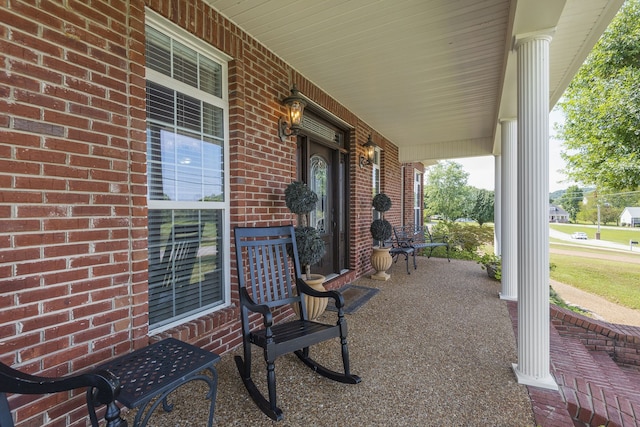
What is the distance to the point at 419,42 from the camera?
8.48 feet

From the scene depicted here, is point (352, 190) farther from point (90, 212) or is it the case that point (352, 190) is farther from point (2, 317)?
point (2, 317)

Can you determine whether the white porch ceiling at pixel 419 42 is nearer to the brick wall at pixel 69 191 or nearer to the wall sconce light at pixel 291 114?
the wall sconce light at pixel 291 114

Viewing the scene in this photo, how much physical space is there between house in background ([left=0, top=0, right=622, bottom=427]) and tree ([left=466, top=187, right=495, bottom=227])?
16.0 metres

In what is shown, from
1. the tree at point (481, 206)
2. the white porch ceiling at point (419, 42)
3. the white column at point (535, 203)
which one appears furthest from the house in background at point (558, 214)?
the white column at point (535, 203)

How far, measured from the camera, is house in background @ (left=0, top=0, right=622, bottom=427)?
1.36m

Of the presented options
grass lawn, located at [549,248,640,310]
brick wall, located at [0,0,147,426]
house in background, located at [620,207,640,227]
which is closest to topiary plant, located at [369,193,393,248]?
grass lawn, located at [549,248,640,310]

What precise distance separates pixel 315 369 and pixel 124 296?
4.33ft

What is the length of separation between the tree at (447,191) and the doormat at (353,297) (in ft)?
38.9

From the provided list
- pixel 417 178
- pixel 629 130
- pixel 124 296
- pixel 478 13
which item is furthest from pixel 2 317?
pixel 629 130

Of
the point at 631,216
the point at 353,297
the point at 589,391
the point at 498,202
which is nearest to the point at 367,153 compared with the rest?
the point at 353,297

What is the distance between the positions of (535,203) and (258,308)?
1943 millimetres

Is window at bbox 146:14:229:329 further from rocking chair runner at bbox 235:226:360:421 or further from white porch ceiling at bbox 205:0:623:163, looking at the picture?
white porch ceiling at bbox 205:0:623:163

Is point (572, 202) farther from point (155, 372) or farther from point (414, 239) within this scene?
point (155, 372)

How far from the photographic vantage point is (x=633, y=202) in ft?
33.9
